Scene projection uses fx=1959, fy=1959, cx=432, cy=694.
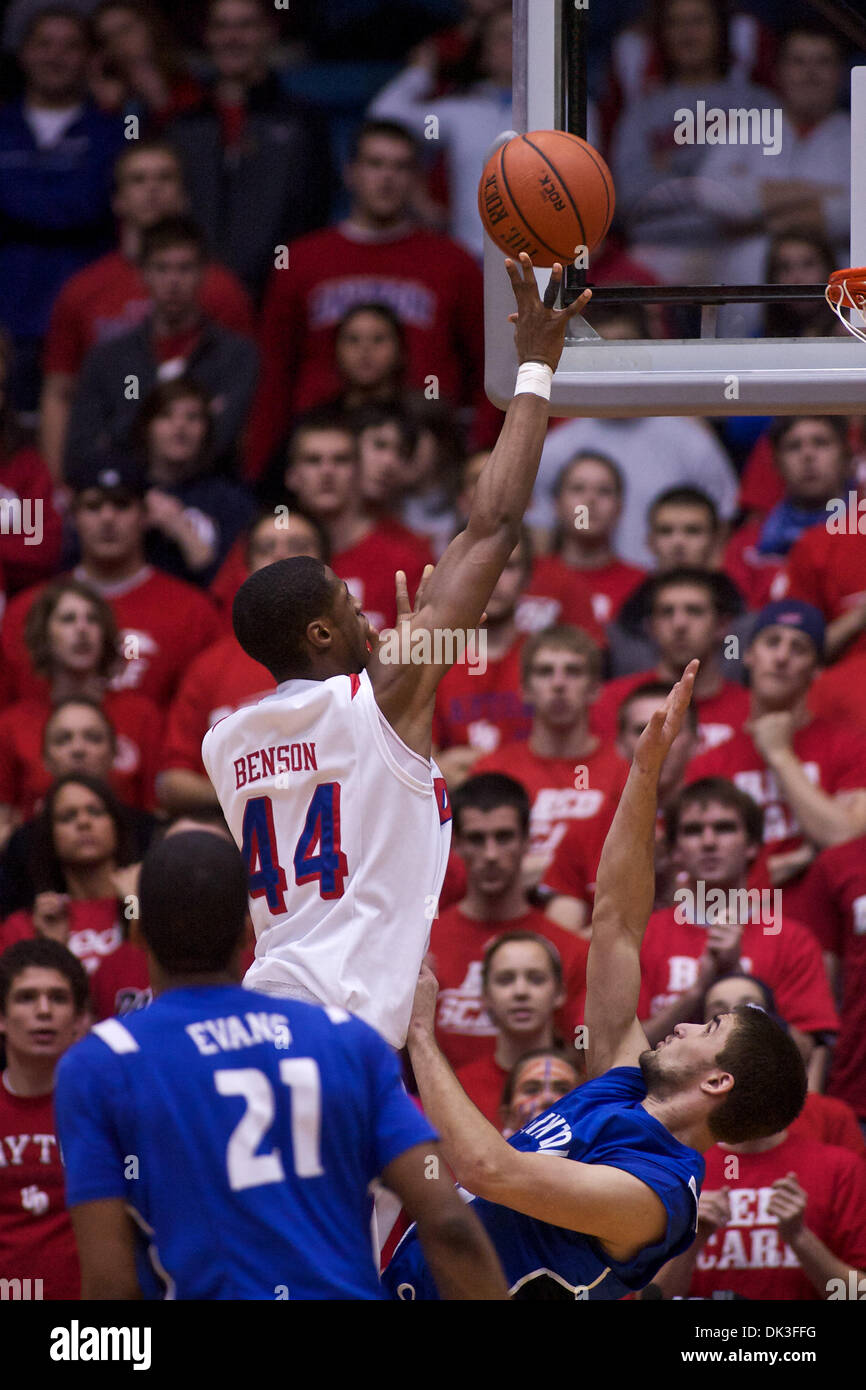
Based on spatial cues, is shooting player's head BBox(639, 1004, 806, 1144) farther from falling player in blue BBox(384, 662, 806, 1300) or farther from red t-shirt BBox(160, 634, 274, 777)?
red t-shirt BBox(160, 634, 274, 777)

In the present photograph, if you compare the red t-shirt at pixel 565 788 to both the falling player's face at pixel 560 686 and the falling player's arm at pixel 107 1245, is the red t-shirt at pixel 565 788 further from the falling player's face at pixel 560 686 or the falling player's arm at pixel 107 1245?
the falling player's arm at pixel 107 1245

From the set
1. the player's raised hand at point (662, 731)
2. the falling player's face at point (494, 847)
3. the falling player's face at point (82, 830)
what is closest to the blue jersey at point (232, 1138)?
the player's raised hand at point (662, 731)

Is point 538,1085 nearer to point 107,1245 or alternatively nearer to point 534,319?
point 534,319

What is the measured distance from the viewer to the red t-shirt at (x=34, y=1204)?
620 cm

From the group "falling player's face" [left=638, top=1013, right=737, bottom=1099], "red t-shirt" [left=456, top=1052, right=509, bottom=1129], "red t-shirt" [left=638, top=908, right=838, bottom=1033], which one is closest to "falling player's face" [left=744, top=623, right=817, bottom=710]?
"red t-shirt" [left=638, top=908, right=838, bottom=1033]

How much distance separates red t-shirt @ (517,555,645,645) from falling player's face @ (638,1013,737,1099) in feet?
11.3

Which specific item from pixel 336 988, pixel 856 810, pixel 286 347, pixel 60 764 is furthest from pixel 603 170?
pixel 286 347

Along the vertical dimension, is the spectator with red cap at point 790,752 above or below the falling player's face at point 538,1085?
above

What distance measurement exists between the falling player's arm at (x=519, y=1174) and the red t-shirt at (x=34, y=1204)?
8.29 ft

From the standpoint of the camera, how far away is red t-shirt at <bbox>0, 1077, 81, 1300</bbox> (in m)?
6.20

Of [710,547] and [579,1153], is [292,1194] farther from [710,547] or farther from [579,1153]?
[710,547]

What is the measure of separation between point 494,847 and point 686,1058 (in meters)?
2.42

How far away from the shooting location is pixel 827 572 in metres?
7.82

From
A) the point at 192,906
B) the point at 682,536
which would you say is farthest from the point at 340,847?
the point at 682,536
